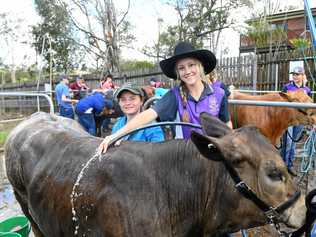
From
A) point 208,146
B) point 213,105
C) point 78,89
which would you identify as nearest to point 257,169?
point 208,146

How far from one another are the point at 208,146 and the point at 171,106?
0.94m

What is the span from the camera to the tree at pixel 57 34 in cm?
2542

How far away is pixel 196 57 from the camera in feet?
8.56

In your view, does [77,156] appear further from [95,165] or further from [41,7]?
[41,7]

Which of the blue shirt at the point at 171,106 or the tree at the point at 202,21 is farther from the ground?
the tree at the point at 202,21

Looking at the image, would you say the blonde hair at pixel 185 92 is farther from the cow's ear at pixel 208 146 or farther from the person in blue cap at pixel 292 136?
the person in blue cap at pixel 292 136

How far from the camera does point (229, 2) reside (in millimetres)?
22688

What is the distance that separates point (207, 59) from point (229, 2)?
21653 millimetres

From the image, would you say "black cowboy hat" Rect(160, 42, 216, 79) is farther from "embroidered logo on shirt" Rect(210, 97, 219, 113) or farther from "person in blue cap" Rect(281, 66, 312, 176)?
"person in blue cap" Rect(281, 66, 312, 176)

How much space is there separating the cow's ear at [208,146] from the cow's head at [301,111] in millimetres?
4120

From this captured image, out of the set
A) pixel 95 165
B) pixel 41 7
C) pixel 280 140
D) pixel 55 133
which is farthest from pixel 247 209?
pixel 41 7


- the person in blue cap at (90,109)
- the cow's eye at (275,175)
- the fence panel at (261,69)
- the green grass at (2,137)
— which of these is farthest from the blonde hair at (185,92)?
the green grass at (2,137)

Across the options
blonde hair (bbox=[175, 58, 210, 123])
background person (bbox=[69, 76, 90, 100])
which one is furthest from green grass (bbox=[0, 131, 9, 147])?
blonde hair (bbox=[175, 58, 210, 123])

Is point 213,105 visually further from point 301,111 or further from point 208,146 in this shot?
point 301,111
